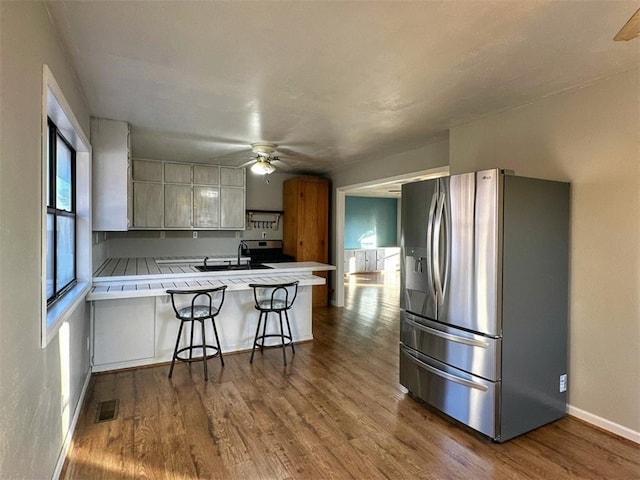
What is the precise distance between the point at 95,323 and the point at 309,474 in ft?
8.27

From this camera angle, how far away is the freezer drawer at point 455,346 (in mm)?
2387

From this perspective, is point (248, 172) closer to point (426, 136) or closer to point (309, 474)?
point (426, 136)

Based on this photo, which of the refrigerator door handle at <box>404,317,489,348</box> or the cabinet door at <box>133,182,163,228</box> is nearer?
the refrigerator door handle at <box>404,317,489,348</box>

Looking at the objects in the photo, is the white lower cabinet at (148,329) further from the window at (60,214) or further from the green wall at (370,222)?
the green wall at (370,222)

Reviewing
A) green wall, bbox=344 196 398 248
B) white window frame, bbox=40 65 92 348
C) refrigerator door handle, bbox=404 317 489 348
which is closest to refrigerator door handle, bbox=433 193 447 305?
refrigerator door handle, bbox=404 317 489 348

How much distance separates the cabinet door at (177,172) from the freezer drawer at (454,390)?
4.45 m

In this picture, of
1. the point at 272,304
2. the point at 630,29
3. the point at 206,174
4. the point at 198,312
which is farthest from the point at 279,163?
the point at 630,29

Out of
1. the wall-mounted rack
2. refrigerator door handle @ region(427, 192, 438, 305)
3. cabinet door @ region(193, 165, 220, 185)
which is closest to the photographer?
refrigerator door handle @ region(427, 192, 438, 305)

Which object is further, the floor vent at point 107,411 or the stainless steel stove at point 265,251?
the stainless steel stove at point 265,251

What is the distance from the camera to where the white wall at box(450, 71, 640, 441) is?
94.1 inches

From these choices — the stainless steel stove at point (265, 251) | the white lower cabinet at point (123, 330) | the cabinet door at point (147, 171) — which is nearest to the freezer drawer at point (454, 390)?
the white lower cabinet at point (123, 330)

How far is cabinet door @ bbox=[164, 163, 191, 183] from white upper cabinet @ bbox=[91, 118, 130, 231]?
7.46 ft

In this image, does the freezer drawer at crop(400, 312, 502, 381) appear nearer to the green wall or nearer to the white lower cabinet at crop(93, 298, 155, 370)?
the white lower cabinet at crop(93, 298, 155, 370)

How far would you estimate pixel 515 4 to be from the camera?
1.67 metres
